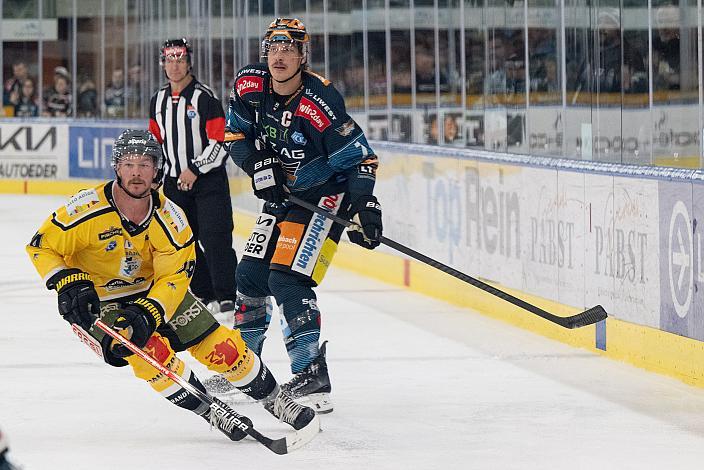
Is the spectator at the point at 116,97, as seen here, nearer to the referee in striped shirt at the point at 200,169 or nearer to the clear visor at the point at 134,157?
the referee in striped shirt at the point at 200,169

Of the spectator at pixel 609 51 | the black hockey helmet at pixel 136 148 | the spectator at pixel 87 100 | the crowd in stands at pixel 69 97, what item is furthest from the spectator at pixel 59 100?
the black hockey helmet at pixel 136 148

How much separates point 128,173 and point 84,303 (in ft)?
1.36

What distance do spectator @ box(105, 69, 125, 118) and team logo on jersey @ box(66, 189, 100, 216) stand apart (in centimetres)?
1580

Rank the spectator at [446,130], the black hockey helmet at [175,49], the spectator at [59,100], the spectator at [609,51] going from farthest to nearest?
the spectator at [59,100] < the spectator at [446,130] < the black hockey helmet at [175,49] < the spectator at [609,51]

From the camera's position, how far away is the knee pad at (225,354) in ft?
16.7

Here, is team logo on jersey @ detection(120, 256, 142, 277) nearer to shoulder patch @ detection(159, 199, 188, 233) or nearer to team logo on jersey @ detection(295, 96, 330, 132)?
shoulder patch @ detection(159, 199, 188, 233)

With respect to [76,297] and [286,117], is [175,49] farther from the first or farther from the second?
[76,297]

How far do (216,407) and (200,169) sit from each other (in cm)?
347

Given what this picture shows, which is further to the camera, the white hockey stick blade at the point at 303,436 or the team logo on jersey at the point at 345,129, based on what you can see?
the team logo on jersey at the point at 345,129

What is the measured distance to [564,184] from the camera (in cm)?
784

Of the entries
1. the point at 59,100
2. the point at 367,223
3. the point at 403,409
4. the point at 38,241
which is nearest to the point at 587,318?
the point at 403,409

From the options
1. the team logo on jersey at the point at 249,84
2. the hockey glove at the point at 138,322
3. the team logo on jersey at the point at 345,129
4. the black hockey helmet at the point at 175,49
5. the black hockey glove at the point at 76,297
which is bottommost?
the hockey glove at the point at 138,322

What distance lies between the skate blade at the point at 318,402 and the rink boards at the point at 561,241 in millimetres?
1480

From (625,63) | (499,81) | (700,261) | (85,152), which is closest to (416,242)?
(499,81)
